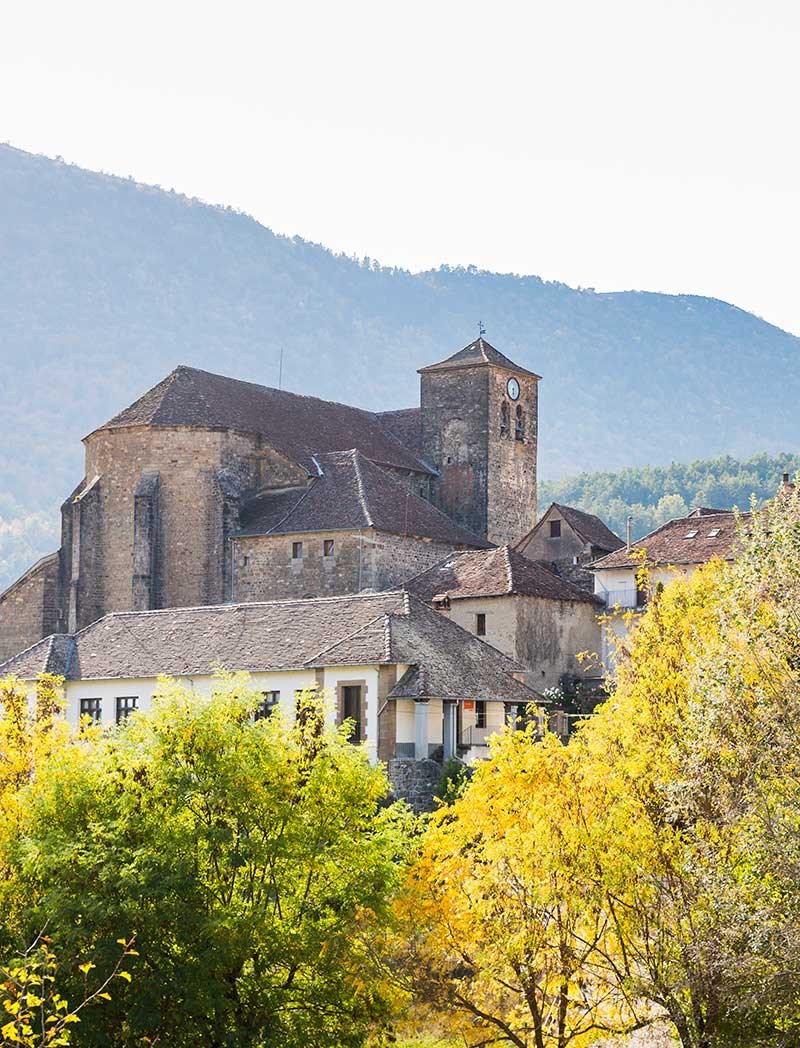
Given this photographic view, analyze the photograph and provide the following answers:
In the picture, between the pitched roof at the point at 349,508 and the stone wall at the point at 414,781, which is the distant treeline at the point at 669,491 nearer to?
the pitched roof at the point at 349,508

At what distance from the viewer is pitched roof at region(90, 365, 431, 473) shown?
78.8 metres

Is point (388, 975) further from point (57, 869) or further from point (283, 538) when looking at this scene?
point (283, 538)

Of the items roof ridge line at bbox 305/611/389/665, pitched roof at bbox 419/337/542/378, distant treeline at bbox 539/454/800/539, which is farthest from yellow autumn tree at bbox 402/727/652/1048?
distant treeline at bbox 539/454/800/539

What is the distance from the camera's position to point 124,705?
170 ft

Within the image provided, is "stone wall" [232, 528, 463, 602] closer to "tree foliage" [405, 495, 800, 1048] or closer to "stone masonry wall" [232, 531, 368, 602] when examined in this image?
"stone masonry wall" [232, 531, 368, 602]

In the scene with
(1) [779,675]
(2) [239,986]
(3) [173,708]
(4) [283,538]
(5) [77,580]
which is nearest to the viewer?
(1) [779,675]

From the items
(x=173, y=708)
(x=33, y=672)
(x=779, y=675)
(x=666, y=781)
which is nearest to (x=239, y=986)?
(x=173, y=708)

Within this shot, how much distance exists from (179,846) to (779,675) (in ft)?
32.2

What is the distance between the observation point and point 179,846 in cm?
2945

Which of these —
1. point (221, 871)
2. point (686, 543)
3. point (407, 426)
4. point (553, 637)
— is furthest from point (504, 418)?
point (221, 871)

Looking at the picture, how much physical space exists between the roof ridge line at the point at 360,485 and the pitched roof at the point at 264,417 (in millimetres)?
1964

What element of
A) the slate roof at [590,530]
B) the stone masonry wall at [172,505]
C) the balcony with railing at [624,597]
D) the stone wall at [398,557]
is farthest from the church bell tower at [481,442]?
the balcony with railing at [624,597]

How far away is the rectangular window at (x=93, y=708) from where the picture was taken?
5212 cm

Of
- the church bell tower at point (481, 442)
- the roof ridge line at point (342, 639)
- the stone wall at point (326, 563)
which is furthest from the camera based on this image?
the church bell tower at point (481, 442)
